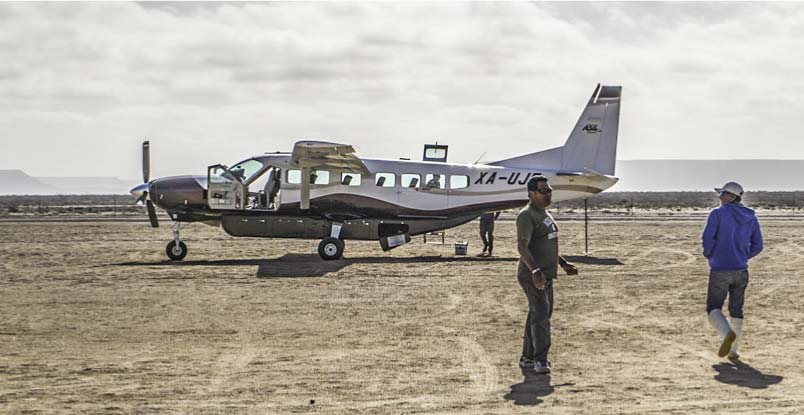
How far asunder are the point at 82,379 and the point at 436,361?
3654 mm

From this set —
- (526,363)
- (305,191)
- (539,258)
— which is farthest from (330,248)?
(539,258)

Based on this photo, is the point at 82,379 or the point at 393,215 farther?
the point at 393,215

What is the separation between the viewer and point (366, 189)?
23.2m

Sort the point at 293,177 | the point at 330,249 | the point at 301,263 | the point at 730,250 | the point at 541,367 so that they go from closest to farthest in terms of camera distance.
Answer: the point at 541,367, the point at 730,250, the point at 301,263, the point at 330,249, the point at 293,177

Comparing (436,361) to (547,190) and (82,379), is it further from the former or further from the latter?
(82,379)

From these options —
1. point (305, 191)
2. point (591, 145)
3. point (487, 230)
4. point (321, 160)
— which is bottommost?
point (487, 230)

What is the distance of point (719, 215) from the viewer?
1009 cm

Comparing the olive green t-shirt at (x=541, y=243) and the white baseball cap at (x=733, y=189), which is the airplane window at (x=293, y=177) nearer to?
the olive green t-shirt at (x=541, y=243)

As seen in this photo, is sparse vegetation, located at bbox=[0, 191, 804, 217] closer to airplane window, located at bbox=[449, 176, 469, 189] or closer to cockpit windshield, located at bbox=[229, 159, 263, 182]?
airplane window, located at bbox=[449, 176, 469, 189]

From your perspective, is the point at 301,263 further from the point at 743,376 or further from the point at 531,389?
the point at 743,376

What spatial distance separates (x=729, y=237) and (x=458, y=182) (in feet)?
45.5

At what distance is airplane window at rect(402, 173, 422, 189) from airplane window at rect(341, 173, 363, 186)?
3.70 feet

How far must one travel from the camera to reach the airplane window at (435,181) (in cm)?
2356

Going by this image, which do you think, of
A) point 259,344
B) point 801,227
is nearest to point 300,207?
point 259,344
